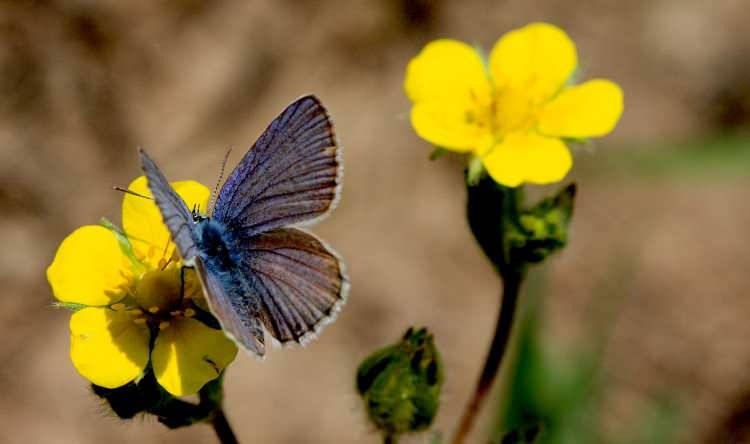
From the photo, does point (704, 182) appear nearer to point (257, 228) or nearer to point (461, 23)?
point (461, 23)

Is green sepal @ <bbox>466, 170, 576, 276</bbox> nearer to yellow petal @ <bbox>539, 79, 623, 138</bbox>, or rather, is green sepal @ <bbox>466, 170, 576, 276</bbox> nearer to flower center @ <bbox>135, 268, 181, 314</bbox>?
yellow petal @ <bbox>539, 79, 623, 138</bbox>

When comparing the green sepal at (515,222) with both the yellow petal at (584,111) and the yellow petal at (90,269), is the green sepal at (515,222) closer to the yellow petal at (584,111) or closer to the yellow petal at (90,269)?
the yellow petal at (584,111)

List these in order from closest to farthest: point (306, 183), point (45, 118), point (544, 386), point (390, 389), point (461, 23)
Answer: point (306, 183) → point (390, 389) → point (544, 386) → point (45, 118) → point (461, 23)

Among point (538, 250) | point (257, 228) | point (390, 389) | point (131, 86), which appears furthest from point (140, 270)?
point (131, 86)

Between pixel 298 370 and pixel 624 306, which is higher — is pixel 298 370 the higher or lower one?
the higher one

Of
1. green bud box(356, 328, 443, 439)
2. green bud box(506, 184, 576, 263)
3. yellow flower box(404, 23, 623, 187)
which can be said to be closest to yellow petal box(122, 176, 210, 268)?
green bud box(356, 328, 443, 439)

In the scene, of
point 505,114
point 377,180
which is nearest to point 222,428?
point 505,114
